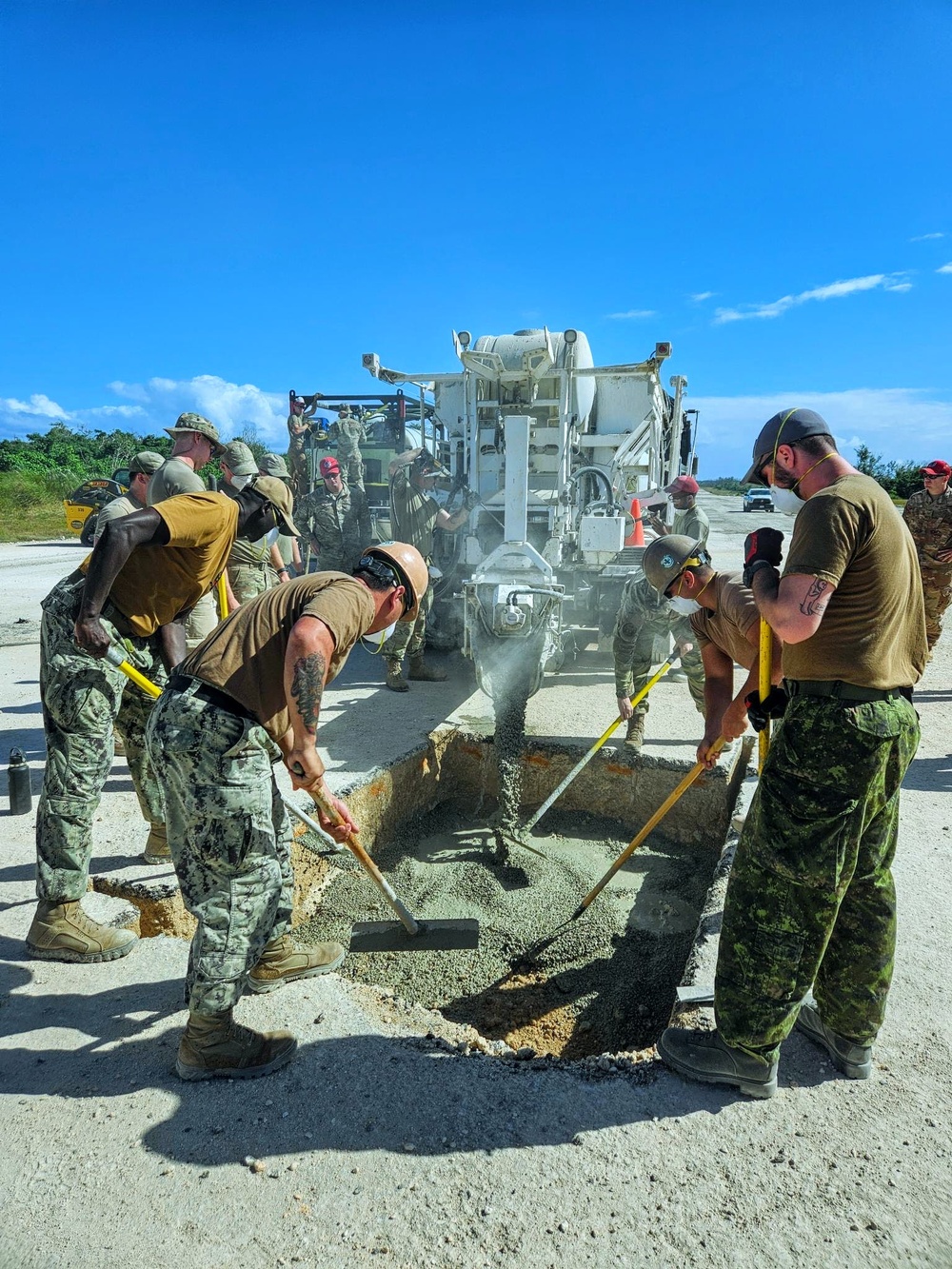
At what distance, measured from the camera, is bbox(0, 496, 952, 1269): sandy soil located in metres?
1.76

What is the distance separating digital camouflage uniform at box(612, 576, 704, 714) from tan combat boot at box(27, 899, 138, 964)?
3.45 m

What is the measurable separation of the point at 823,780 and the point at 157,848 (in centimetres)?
286

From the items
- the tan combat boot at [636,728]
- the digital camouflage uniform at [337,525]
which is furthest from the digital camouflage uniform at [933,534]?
the digital camouflage uniform at [337,525]

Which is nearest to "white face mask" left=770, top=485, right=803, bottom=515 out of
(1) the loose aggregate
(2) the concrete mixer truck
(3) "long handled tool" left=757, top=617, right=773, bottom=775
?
(3) "long handled tool" left=757, top=617, right=773, bottom=775

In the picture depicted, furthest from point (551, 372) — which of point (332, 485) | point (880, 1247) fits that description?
point (880, 1247)

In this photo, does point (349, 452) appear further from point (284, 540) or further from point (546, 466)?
point (546, 466)

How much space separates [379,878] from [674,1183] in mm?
1333

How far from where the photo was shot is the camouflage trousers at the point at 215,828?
2.20 meters

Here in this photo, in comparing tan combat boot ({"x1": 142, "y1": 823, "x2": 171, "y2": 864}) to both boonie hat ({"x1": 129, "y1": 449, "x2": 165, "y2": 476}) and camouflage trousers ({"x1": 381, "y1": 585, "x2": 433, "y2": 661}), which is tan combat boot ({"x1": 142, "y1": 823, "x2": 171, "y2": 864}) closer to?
boonie hat ({"x1": 129, "y1": 449, "x2": 165, "y2": 476})

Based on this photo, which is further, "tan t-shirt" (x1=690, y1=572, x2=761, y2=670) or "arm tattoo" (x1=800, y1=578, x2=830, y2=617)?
"tan t-shirt" (x1=690, y1=572, x2=761, y2=670)

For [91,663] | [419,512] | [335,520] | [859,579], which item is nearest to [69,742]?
[91,663]

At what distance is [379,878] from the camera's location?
281 centimetres

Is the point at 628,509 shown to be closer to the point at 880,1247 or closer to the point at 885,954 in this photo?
the point at 885,954

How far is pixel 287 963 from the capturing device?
2781 mm
